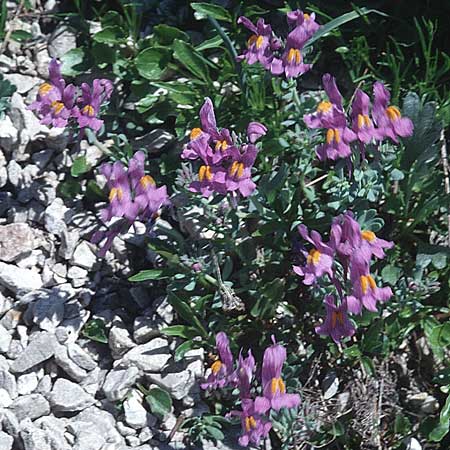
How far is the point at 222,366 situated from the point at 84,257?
70 cm

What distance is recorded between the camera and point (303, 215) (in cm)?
300

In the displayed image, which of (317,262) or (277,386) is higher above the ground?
(317,262)

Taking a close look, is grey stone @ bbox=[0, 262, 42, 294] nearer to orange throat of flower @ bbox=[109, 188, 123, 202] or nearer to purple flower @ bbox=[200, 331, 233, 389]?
orange throat of flower @ bbox=[109, 188, 123, 202]

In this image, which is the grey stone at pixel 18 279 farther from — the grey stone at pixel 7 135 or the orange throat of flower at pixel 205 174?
the orange throat of flower at pixel 205 174

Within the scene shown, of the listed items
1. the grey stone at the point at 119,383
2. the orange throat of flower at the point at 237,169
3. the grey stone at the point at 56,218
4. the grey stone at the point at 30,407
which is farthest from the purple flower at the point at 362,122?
the grey stone at the point at 30,407

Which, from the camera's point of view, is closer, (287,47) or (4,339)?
(287,47)

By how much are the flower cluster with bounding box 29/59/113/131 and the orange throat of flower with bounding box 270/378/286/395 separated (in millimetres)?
944

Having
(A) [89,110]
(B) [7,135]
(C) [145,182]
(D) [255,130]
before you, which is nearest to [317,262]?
(D) [255,130]

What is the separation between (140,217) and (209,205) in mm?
229

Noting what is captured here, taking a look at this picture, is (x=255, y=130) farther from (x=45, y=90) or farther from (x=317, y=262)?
(x=45, y=90)

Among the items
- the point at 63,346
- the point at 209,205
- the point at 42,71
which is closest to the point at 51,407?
the point at 63,346

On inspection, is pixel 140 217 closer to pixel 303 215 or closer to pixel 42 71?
pixel 303 215

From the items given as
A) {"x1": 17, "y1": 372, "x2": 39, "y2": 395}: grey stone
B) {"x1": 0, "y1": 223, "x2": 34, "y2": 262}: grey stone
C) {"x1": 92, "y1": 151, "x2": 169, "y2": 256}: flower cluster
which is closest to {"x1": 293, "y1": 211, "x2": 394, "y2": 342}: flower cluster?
{"x1": 92, "y1": 151, "x2": 169, "y2": 256}: flower cluster

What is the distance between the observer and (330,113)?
2.56 metres
